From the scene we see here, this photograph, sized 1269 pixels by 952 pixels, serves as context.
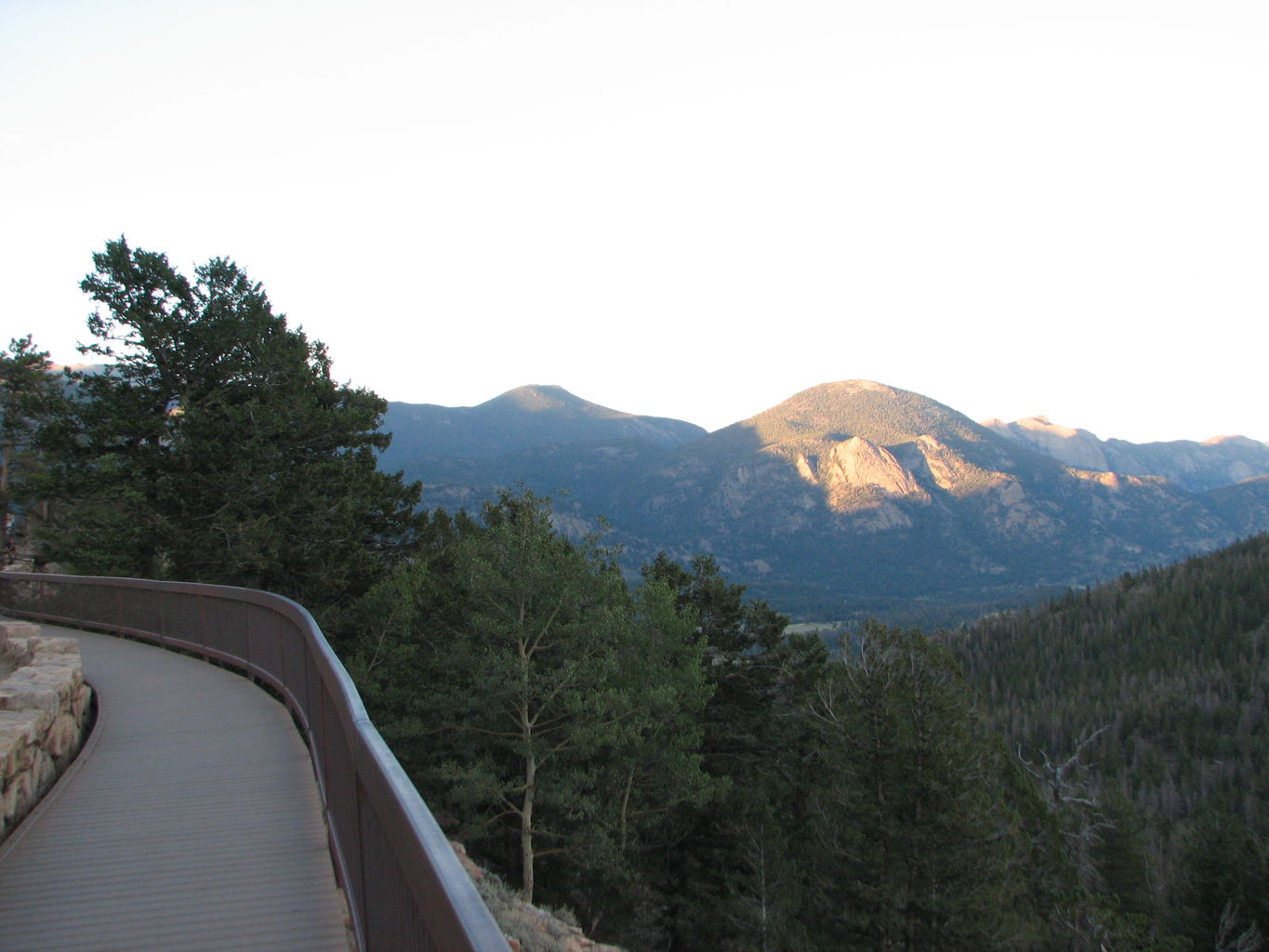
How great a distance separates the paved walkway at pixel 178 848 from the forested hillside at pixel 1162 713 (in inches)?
1271

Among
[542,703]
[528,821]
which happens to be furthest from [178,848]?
[542,703]

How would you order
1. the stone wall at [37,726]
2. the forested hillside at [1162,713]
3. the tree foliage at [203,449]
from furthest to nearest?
1. the forested hillside at [1162,713]
2. the tree foliage at [203,449]
3. the stone wall at [37,726]

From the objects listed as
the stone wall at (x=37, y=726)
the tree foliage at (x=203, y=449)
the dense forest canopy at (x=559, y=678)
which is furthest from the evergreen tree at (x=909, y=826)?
the stone wall at (x=37, y=726)

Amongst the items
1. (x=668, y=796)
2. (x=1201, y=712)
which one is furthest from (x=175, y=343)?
(x=1201, y=712)

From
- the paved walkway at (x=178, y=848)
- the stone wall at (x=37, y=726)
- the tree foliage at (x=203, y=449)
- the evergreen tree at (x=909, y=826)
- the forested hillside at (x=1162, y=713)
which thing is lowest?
the forested hillside at (x=1162, y=713)

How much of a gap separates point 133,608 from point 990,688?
461ft

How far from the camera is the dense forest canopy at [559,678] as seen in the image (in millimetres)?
24281

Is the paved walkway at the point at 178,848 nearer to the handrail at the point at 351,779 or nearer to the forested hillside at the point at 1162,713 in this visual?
the handrail at the point at 351,779

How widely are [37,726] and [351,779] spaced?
Answer: 14.5ft

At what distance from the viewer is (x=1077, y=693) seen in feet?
426

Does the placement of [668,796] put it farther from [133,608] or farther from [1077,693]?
[1077,693]

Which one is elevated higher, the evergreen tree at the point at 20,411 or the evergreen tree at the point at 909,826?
the evergreen tree at the point at 20,411

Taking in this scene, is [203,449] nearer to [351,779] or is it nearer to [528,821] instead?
[528,821]

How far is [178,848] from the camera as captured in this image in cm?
617
